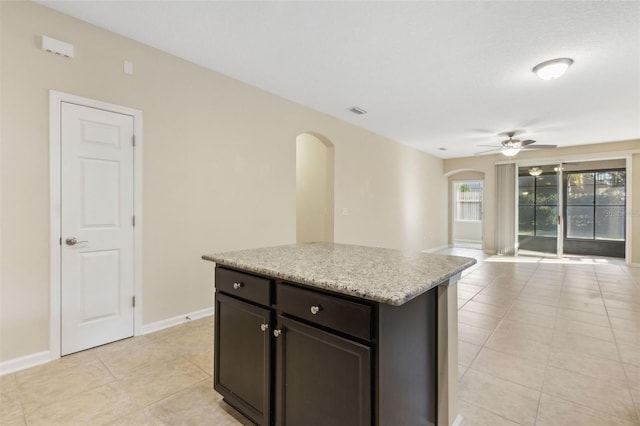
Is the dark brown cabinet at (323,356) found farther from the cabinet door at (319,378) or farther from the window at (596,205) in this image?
the window at (596,205)

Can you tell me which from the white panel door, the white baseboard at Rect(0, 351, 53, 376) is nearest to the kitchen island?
the white panel door

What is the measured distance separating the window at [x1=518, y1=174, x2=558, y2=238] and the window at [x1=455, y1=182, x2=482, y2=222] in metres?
2.46

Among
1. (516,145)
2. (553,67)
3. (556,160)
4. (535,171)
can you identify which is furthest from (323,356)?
(535,171)

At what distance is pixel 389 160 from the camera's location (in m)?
6.44

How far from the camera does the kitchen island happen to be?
1121 millimetres

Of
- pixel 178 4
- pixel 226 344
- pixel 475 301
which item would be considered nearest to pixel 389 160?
pixel 475 301

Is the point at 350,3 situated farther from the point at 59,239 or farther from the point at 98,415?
the point at 98,415

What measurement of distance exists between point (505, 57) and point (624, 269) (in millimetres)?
5673

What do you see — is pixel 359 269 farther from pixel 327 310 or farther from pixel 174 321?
pixel 174 321

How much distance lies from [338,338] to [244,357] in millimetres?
687

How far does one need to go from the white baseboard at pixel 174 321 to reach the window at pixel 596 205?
881 centimetres

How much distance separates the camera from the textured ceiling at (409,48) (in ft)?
7.52

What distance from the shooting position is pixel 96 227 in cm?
253

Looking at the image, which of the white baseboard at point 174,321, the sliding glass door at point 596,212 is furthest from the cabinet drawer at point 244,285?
the sliding glass door at point 596,212
